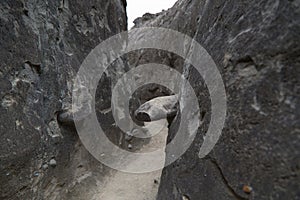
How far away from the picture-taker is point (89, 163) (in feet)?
9.59

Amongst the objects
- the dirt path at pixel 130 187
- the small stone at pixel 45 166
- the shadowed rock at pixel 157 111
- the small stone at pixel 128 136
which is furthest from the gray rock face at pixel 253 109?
the small stone at pixel 128 136

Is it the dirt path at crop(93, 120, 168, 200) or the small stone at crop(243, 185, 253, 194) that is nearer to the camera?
the small stone at crop(243, 185, 253, 194)

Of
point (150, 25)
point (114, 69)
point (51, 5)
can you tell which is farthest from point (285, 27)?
point (150, 25)

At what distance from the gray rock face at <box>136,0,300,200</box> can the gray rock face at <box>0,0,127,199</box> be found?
4.83 ft

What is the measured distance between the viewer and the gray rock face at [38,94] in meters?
1.90

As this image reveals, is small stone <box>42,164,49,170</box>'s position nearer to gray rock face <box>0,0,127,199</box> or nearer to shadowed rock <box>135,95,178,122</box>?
gray rock face <box>0,0,127,199</box>

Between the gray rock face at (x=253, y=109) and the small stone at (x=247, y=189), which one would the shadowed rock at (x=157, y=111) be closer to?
the gray rock face at (x=253, y=109)

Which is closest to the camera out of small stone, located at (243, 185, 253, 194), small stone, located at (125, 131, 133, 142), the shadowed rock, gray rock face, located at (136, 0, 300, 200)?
gray rock face, located at (136, 0, 300, 200)

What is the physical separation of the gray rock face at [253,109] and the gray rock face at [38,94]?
1.47 meters

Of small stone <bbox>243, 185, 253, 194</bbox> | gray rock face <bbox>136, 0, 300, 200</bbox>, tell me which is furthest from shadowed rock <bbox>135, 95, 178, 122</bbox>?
small stone <bbox>243, 185, 253, 194</bbox>

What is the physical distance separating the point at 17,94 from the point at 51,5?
1236 mm

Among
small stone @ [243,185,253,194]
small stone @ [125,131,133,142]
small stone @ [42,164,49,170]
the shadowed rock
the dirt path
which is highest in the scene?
the shadowed rock

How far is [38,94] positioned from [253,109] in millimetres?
2110

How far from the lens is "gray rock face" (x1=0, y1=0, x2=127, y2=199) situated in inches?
A: 74.7
